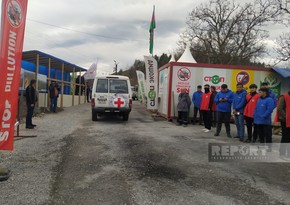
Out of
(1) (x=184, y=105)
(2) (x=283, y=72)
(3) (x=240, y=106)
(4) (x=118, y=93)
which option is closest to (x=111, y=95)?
(4) (x=118, y=93)

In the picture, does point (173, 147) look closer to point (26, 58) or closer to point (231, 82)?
point (231, 82)

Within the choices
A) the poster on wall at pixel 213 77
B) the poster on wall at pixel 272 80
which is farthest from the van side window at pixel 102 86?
the poster on wall at pixel 272 80

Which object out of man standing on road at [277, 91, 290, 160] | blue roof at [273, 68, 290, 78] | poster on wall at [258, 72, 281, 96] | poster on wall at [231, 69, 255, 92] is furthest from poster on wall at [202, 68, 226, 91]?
man standing on road at [277, 91, 290, 160]

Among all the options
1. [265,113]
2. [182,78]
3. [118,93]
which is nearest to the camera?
[265,113]

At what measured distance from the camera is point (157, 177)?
542 cm

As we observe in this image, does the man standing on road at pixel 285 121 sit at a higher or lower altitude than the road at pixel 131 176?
higher

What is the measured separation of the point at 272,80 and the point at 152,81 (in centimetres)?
633

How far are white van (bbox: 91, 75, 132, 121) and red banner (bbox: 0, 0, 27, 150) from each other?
7792mm

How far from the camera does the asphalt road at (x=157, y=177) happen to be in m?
4.49

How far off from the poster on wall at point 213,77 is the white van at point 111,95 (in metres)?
3.65

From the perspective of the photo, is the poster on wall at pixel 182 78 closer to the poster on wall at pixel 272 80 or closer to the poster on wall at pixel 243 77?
the poster on wall at pixel 243 77

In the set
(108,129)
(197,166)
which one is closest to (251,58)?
(108,129)

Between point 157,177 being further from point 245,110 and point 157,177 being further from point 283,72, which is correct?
point 283,72

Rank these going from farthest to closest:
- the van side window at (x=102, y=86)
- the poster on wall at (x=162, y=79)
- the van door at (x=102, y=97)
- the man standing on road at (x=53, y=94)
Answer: the man standing on road at (x=53, y=94) < the poster on wall at (x=162, y=79) < the van side window at (x=102, y=86) < the van door at (x=102, y=97)
